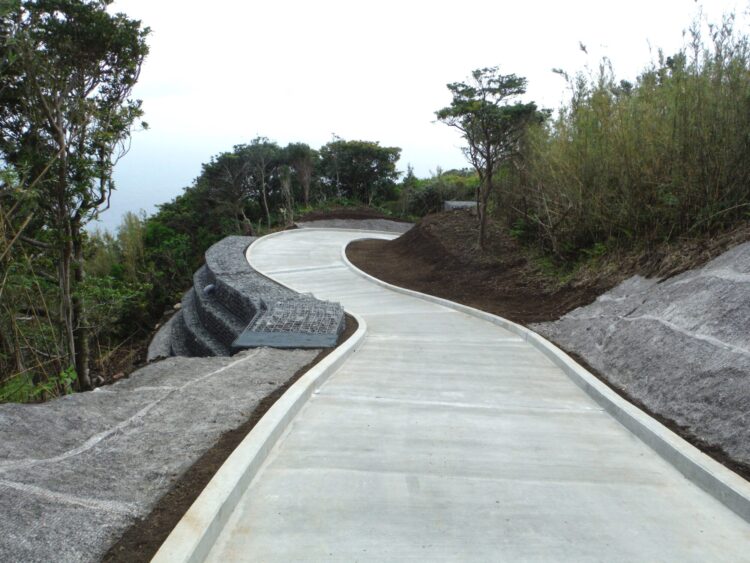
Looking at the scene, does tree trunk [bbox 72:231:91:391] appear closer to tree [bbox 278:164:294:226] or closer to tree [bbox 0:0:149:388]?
tree [bbox 0:0:149:388]

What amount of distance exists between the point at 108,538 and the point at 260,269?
14778mm

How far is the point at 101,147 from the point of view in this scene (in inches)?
383

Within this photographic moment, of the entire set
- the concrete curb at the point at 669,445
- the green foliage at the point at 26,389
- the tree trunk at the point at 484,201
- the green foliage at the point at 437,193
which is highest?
the green foliage at the point at 437,193

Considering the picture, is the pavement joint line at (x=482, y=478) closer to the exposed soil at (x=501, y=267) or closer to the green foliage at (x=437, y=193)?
the exposed soil at (x=501, y=267)

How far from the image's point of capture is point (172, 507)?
3361 millimetres

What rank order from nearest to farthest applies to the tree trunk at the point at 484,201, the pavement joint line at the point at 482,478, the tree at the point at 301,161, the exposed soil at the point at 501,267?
the pavement joint line at the point at 482,478 < the exposed soil at the point at 501,267 < the tree trunk at the point at 484,201 < the tree at the point at 301,161

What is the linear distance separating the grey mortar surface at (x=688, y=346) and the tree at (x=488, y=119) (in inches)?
273

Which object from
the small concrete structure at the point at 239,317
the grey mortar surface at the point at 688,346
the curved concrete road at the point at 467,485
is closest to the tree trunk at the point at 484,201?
the small concrete structure at the point at 239,317

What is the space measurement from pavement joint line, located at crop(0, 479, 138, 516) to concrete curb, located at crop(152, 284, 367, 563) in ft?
1.17

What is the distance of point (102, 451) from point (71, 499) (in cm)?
84

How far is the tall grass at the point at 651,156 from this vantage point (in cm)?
802

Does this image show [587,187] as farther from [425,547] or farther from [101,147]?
[425,547]

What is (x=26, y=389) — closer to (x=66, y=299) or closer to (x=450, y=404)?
(x=66, y=299)

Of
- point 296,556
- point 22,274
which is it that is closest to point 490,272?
point 22,274
